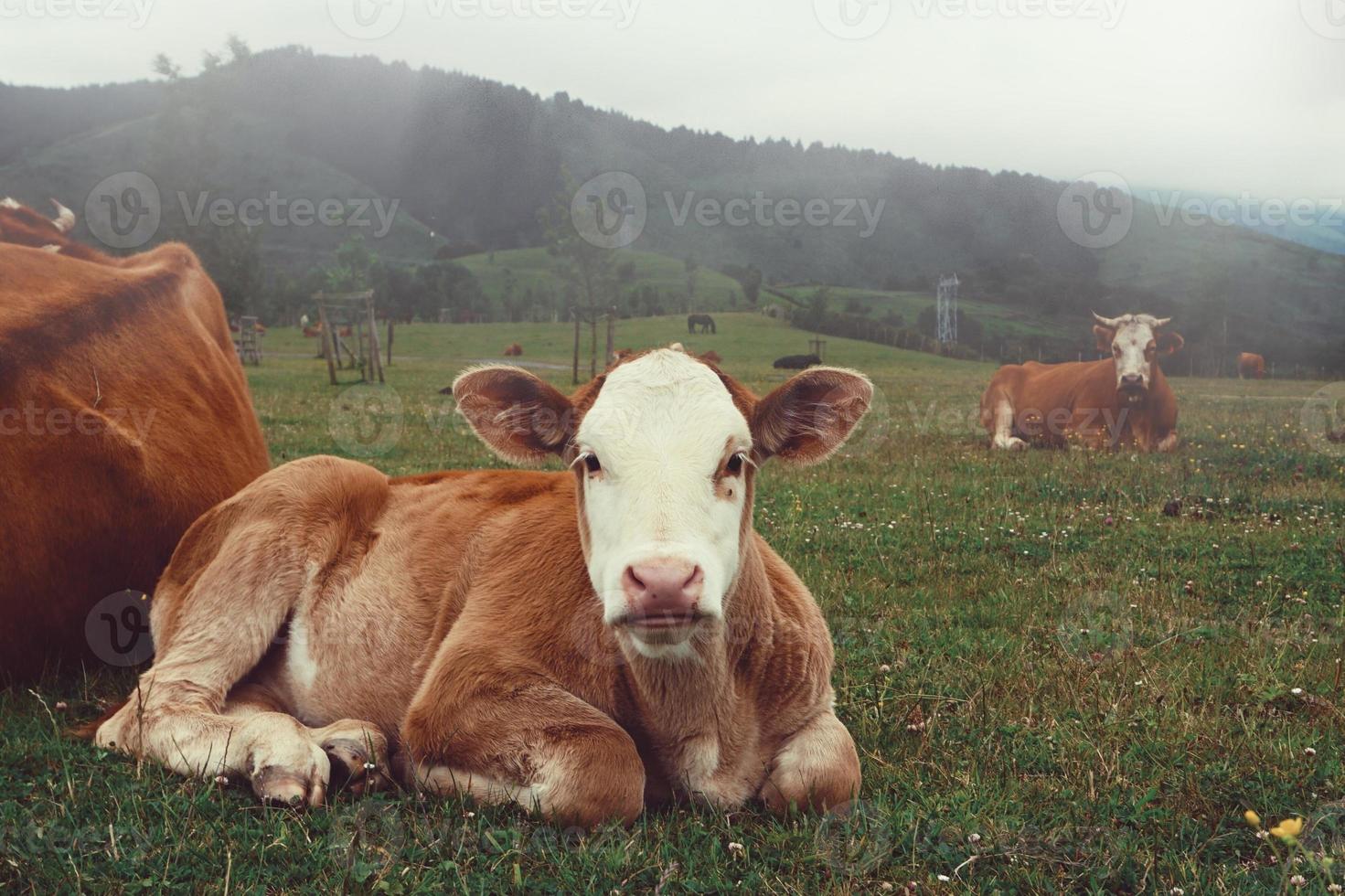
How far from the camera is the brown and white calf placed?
3646 mm

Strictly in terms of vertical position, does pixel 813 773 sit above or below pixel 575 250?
below

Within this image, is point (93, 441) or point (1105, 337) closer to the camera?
point (93, 441)

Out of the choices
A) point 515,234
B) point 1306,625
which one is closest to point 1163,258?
point 515,234

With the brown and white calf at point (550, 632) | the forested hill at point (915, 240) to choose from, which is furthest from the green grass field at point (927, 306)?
the brown and white calf at point (550, 632)

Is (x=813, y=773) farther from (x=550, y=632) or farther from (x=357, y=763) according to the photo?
(x=357, y=763)

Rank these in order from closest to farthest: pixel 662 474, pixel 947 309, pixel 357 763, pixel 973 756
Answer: pixel 662 474 < pixel 357 763 < pixel 973 756 < pixel 947 309

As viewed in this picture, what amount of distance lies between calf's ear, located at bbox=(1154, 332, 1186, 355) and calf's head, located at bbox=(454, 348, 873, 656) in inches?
640

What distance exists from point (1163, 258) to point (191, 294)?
422ft

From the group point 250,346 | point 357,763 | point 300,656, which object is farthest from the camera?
point 250,346

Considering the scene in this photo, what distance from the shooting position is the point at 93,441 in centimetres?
545

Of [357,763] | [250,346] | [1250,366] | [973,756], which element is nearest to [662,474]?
[357,763]

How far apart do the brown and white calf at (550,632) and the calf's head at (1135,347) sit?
44.6 ft

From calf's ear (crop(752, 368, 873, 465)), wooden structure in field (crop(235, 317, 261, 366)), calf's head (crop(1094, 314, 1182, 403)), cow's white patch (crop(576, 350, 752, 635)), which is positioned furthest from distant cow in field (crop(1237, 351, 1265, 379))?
cow's white patch (crop(576, 350, 752, 635))

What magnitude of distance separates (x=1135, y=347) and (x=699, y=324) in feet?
138
